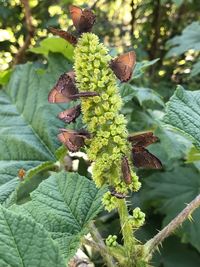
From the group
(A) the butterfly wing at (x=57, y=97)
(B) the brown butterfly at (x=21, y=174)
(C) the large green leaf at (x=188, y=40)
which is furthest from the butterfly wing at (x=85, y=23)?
(C) the large green leaf at (x=188, y=40)

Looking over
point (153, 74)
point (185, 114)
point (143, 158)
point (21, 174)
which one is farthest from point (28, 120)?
point (153, 74)

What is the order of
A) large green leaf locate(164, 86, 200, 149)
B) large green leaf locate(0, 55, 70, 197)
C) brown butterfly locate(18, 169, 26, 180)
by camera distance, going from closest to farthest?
large green leaf locate(164, 86, 200, 149), brown butterfly locate(18, 169, 26, 180), large green leaf locate(0, 55, 70, 197)

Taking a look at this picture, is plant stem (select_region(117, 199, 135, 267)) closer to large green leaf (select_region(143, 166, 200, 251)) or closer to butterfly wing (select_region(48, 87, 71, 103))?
butterfly wing (select_region(48, 87, 71, 103))

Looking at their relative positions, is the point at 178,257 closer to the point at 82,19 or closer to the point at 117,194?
the point at 117,194

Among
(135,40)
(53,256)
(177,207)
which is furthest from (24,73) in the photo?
(135,40)

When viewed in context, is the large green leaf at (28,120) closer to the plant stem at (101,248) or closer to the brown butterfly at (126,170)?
the plant stem at (101,248)

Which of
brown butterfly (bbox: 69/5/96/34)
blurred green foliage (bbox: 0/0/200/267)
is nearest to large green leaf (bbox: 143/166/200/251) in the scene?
blurred green foliage (bbox: 0/0/200/267)

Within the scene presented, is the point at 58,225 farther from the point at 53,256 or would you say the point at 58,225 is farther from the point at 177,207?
the point at 177,207
